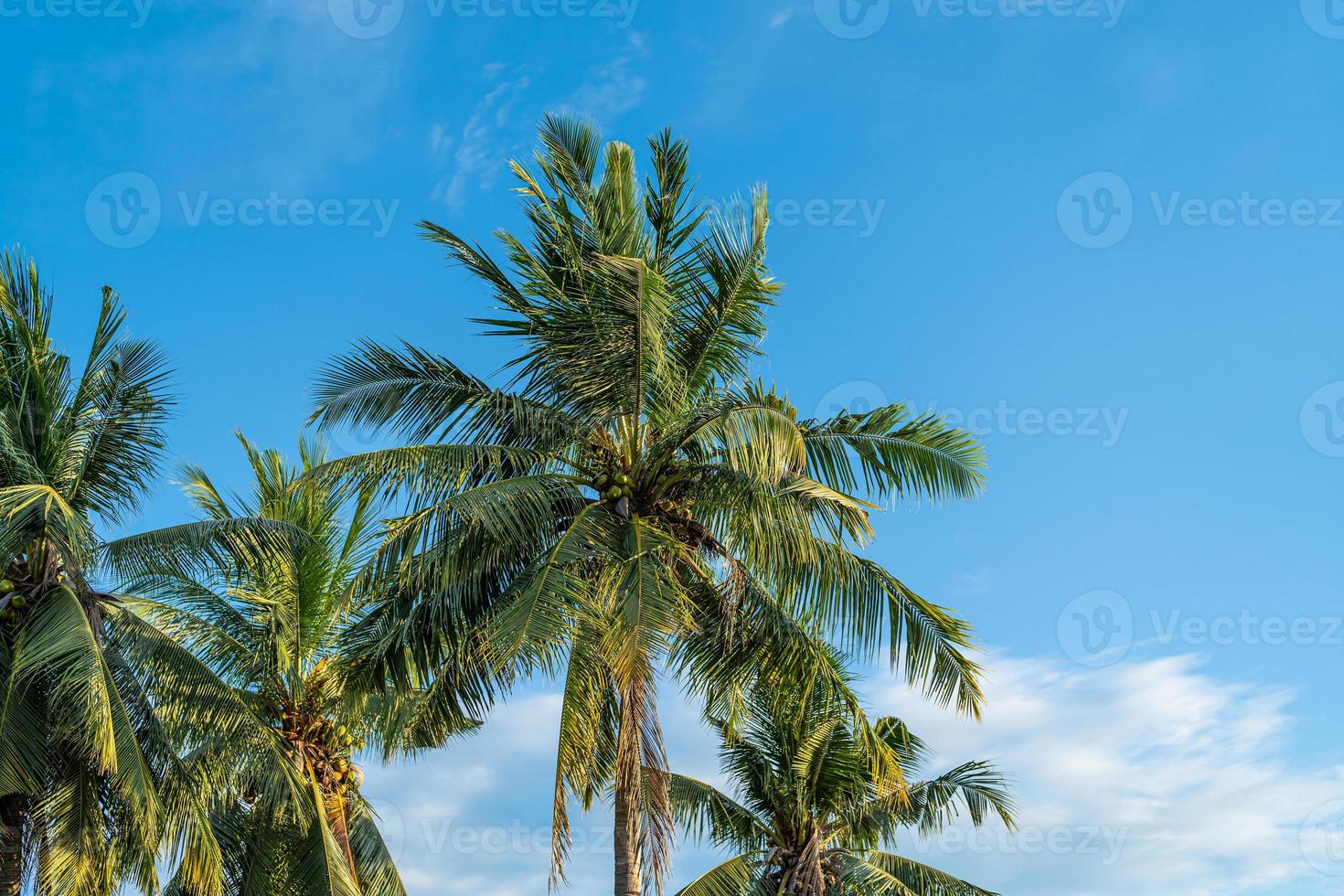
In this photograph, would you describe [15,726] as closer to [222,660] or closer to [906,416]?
[222,660]

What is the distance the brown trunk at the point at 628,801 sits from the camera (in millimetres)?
13344

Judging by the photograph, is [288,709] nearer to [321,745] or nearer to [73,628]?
[321,745]

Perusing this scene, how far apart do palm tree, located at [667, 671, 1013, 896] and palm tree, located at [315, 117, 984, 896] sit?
5.54 meters

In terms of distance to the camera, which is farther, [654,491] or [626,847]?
[654,491]

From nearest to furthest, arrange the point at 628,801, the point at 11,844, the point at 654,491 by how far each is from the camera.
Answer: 1. the point at 628,801
2. the point at 11,844
3. the point at 654,491

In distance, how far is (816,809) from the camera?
20.8 meters

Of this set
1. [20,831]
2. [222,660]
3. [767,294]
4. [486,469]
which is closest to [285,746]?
[222,660]

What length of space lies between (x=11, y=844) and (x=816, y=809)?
1151cm

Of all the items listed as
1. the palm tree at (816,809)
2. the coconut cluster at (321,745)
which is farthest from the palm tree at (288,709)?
the palm tree at (816,809)

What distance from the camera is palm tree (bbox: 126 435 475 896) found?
1524 centimetres

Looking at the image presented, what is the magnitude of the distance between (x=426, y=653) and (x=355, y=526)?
21.3ft

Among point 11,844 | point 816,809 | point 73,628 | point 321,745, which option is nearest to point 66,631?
point 73,628

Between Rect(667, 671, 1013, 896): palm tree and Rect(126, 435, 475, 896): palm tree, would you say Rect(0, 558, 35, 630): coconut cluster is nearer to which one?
Rect(126, 435, 475, 896): palm tree

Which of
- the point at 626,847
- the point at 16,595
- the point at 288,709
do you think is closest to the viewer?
the point at 626,847
